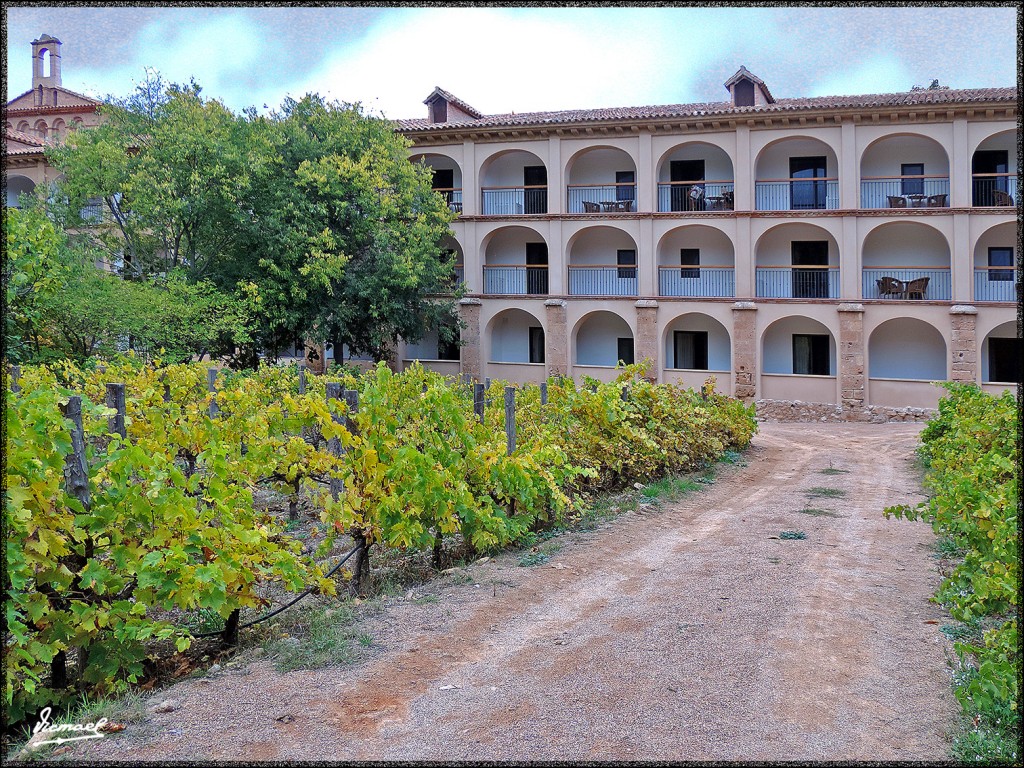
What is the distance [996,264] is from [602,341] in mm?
12115

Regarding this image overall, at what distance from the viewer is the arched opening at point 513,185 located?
3102cm

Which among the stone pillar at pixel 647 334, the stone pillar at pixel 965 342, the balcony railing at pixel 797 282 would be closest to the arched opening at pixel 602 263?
the stone pillar at pixel 647 334

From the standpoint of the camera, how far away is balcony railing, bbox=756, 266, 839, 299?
27812 millimetres

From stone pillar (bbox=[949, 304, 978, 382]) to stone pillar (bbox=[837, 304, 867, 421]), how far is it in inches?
94.4

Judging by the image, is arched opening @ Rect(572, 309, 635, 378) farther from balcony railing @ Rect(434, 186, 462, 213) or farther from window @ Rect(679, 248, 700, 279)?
balcony railing @ Rect(434, 186, 462, 213)

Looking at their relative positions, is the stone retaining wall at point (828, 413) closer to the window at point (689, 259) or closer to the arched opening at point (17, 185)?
the window at point (689, 259)

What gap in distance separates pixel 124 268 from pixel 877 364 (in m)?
21.8

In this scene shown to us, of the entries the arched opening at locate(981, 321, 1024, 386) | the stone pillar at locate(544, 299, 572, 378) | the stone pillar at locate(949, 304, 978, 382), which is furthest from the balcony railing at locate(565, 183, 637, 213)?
the arched opening at locate(981, 321, 1024, 386)

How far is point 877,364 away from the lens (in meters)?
28.2

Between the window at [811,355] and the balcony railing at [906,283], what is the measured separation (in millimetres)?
2144

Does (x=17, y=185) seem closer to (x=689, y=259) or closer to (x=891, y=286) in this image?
(x=689, y=259)

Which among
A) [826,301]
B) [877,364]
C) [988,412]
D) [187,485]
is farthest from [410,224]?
[187,485]

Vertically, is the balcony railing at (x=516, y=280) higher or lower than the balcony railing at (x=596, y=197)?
lower

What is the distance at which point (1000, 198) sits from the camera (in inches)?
1040
